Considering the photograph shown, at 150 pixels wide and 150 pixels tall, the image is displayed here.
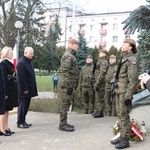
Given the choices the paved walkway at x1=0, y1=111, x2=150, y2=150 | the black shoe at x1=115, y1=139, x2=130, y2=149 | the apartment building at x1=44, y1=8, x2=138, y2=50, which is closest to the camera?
the black shoe at x1=115, y1=139, x2=130, y2=149

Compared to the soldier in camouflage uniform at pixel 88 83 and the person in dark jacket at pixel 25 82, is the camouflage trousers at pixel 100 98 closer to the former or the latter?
the soldier in camouflage uniform at pixel 88 83

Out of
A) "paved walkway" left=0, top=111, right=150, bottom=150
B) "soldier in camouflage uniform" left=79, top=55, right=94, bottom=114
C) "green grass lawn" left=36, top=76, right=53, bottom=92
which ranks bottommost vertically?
"green grass lawn" left=36, top=76, right=53, bottom=92

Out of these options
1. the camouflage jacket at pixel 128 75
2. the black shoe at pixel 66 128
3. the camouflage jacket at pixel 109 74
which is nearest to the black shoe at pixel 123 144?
the camouflage jacket at pixel 128 75

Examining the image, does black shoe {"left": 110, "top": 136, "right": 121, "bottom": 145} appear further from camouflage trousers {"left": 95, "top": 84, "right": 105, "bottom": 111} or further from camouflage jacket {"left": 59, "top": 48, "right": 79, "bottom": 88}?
camouflage trousers {"left": 95, "top": 84, "right": 105, "bottom": 111}

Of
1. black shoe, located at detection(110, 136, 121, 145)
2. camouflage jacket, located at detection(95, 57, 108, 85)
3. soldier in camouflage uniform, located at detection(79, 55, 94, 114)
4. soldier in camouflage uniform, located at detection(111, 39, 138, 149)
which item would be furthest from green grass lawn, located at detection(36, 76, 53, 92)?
soldier in camouflage uniform, located at detection(111, 39, 138, 149)

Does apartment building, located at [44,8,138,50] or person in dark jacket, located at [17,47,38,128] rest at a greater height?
apartment building, located at [44,8,138,50]

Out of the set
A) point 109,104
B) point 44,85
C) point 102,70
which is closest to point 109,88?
point 109,104

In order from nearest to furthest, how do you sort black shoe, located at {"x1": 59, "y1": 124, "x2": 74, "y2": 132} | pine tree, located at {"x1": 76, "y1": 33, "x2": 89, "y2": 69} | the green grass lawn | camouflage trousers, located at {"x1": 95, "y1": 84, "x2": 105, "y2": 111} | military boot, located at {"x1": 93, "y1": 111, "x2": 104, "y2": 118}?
black shoe, located at {"x1": 59, "y1": 124, "x2": 74, "y2": 132} < military boot, located at {"x1": 93, "y1": 111, "x2": 104, "y2": 118} < camouflage trousers, located at {"x1": 95, "y1": 84, "x2": 105, "y2": 111} < pine tree, located at {"x1": 76, "y1": 33, "x2": 89, "y2": 69} < the green grass lawn

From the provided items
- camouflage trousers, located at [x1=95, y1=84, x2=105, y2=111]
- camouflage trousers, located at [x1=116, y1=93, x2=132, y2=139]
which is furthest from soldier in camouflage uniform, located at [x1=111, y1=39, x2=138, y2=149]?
camouflage trousers, located at [x1=95, y1=84, x2=105, y2=111]

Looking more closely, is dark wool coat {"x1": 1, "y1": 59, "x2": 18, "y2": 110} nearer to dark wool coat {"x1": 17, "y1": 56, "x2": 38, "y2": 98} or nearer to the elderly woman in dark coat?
the elderly woman in dark coat

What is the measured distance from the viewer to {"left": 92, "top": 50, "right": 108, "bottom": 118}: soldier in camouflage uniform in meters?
7.85

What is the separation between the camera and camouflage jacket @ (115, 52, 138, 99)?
5051mm

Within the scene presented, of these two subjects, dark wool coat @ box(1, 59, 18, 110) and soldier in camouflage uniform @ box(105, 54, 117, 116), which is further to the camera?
soldier in camouflage uniform @ box(105, 54, 117, 116)

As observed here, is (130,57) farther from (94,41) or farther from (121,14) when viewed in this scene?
(94,41)
